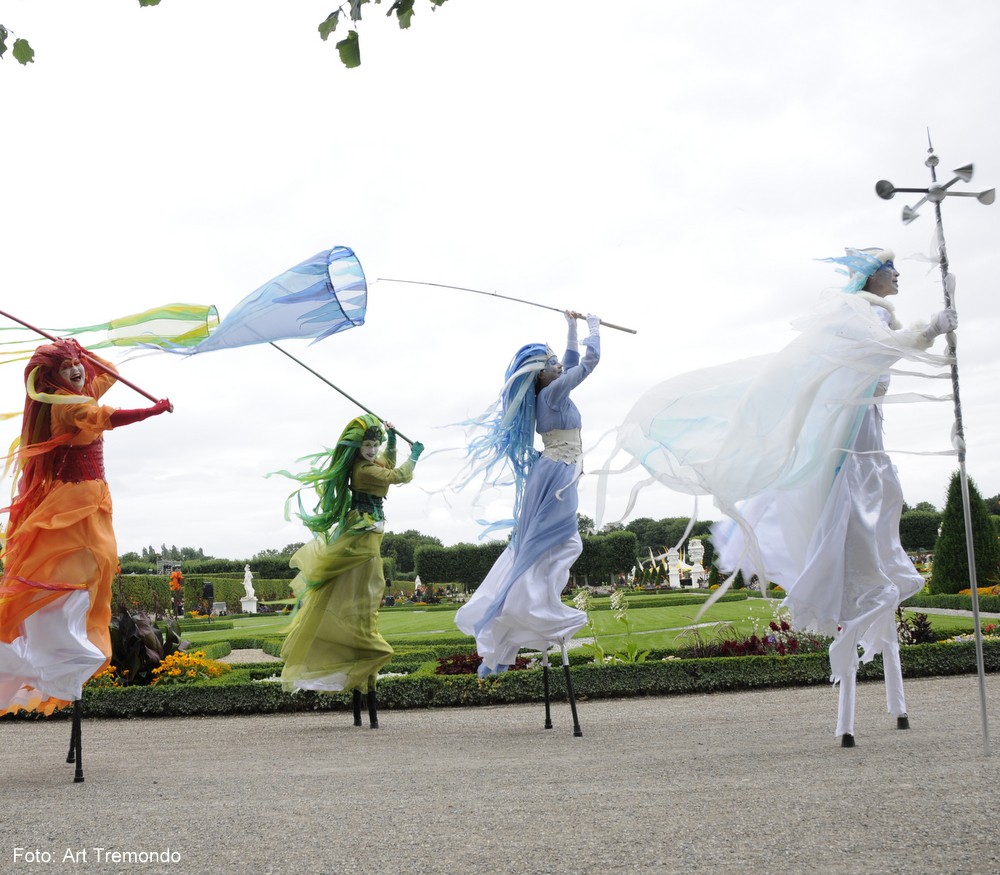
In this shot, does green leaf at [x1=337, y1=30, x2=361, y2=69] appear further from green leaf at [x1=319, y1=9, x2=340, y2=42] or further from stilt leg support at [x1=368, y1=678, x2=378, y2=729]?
stilt leg support at [x1=368, y1=678, x2=378, y2=729]

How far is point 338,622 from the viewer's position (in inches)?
309

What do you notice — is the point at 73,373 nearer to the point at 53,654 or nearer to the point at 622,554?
the point at 53,654

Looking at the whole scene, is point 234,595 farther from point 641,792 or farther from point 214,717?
point 641,792

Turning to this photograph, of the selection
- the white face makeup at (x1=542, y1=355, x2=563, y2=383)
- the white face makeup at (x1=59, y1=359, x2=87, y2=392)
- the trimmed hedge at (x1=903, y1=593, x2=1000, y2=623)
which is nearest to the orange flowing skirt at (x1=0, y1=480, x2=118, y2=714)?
the white face makeup at (x1=59, y1=359, x2=87, y2=392)

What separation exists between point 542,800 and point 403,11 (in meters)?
3.46

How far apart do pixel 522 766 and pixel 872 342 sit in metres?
3.09

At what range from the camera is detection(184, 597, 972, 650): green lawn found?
512 inches

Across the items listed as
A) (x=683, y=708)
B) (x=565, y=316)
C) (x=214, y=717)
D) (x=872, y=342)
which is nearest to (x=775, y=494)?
(x=872, y=342)

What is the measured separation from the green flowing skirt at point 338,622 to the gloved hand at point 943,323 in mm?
4707

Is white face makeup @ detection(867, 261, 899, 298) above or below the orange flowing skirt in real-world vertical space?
above

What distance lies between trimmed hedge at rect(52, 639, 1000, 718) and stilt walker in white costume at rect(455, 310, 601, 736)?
1978 millimetres

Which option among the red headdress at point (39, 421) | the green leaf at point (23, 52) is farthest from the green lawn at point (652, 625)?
the green leaf at point (23, 52)

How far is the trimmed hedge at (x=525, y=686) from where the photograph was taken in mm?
9070

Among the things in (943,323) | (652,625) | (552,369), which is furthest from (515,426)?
(652,625)
